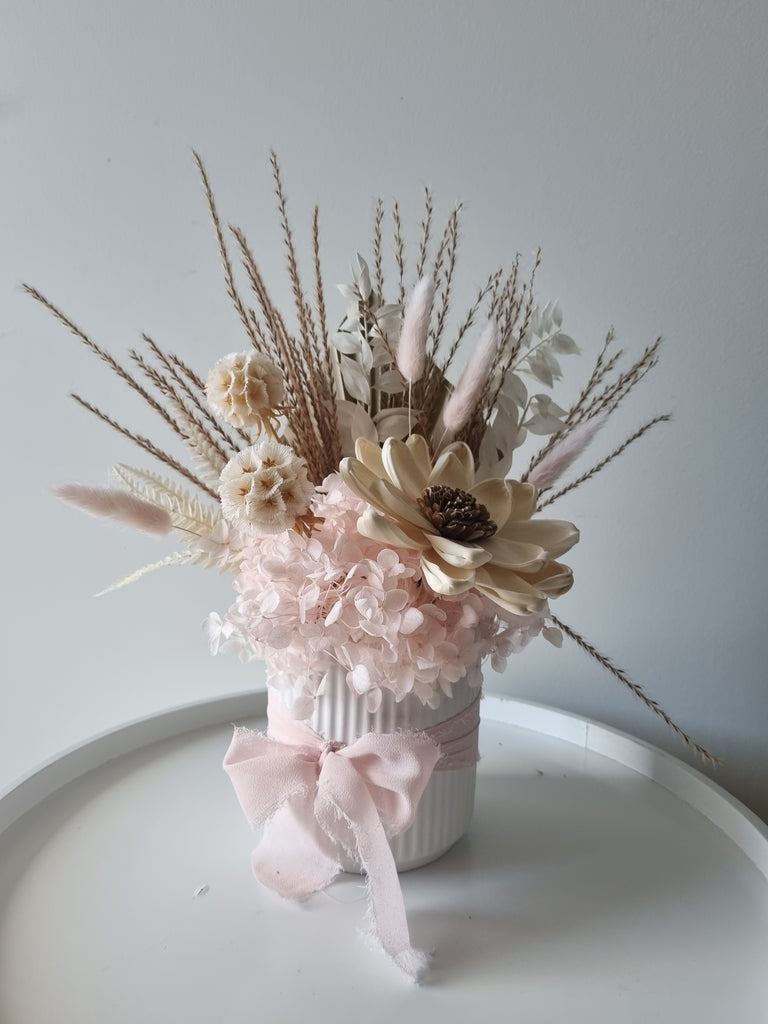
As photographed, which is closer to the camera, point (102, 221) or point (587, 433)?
point (587, 433)

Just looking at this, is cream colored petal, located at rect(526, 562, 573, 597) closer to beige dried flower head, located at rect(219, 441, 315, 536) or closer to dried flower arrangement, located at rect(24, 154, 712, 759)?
dried flower arrangement, located at rect(24, 154, 712, 759)

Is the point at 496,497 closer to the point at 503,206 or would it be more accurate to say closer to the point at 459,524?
the point at 459,524

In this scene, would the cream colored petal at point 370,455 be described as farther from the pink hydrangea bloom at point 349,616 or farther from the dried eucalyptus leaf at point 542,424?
the dried eucalyptus leaf at point 542,424

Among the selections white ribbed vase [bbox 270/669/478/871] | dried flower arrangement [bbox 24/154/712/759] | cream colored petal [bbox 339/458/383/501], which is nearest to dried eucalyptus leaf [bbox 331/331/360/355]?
dried flower arrangement [bbox 24/154/712/759]

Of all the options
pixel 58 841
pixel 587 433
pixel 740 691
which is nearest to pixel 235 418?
pixel 587 433

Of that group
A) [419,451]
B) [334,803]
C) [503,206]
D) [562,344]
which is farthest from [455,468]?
[503,206]

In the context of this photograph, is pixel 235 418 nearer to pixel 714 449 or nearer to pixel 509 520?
pixel 509 520
